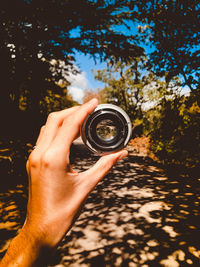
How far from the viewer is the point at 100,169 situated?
1485 millimetres

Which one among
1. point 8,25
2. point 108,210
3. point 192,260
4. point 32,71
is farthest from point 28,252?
point 8,25

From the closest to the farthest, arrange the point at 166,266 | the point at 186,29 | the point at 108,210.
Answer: the point at 166,266 < the point at 186,29 < the point at 108,210

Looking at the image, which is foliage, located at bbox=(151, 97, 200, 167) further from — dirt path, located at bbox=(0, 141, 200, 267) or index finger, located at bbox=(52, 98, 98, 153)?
index finger, located at bbox=(52, 98, 98, 153)

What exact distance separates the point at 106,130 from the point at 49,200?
93cm

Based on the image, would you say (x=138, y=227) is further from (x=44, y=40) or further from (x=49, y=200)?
(x=44, y=40)

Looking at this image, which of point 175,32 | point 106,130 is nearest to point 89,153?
point 106,130

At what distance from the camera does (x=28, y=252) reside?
1.13 metres

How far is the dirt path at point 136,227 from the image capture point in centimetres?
334

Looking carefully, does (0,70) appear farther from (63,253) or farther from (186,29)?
(186,29)

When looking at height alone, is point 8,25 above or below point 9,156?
above

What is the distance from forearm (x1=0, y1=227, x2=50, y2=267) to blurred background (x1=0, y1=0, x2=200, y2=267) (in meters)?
2.72

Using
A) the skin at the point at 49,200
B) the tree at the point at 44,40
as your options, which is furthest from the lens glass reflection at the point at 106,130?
the tree at the point at 44,40

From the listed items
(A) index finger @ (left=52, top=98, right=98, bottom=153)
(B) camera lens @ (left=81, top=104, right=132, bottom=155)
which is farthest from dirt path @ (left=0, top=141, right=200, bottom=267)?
(A) index finger @ (left=52, top=98, right=98, bottom=153)

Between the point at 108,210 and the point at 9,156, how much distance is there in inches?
147
